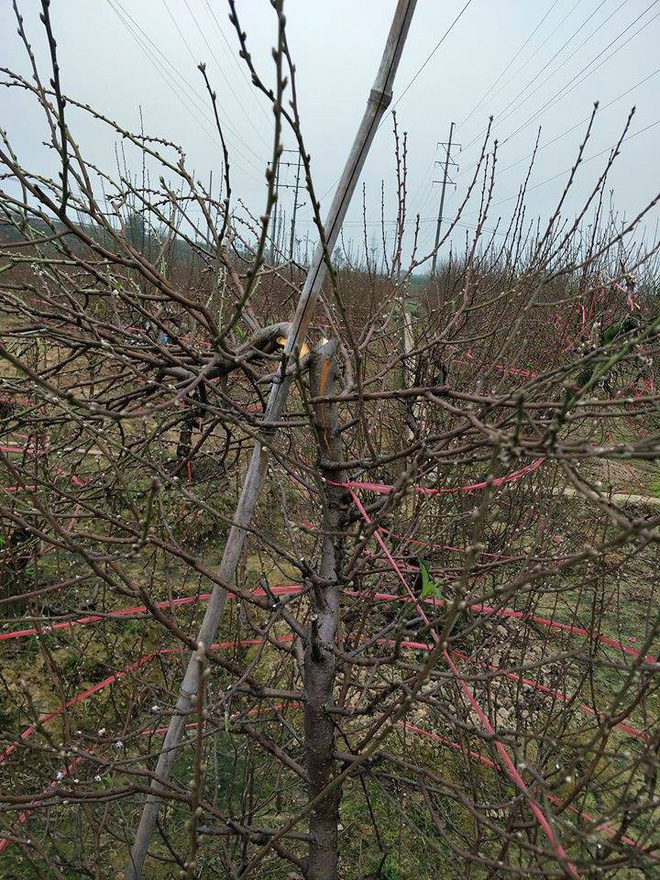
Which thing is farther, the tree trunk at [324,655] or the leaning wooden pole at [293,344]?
the tree trunk at [324,655]

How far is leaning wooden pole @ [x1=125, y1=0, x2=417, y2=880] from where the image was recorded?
3.89ft

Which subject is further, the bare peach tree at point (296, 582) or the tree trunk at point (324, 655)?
the tree trunk at point (324, 655)

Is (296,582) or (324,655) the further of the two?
(296,582)

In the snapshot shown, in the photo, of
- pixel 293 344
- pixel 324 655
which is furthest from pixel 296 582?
pixel 293 344

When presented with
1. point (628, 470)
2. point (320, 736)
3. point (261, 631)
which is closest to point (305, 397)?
point (261, 631)

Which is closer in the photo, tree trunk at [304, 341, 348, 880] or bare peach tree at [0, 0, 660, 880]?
bare peach tree at [0, 0, 660, 880]

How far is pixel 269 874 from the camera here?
97.0 inches

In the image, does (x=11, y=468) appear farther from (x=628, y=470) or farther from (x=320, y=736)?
(x=628, y=470)

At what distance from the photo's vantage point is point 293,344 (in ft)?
4.33

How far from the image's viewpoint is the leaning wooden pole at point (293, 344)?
46.7 inches

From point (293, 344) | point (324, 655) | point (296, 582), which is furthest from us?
point (296, 582)

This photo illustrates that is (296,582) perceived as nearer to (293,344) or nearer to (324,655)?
(324,655)

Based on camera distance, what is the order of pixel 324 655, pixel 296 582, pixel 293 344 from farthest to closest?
pixel 296 582 → pixel 324 655 → pixel 293 344

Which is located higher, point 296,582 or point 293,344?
point 293,344
